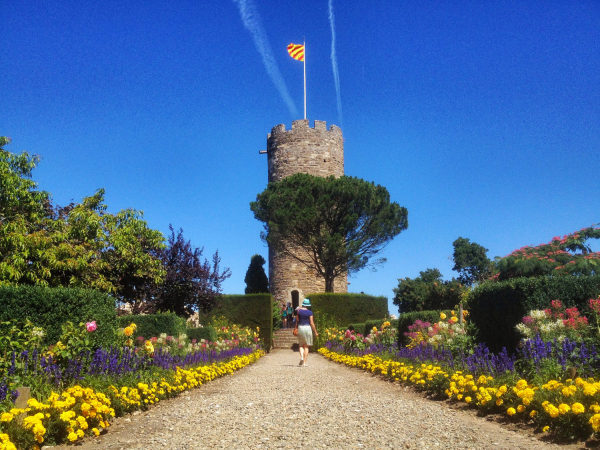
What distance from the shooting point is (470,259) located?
44.4 m

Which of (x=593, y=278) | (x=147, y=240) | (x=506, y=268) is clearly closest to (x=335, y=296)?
(x=506, y=268)

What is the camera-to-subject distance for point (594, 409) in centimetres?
388

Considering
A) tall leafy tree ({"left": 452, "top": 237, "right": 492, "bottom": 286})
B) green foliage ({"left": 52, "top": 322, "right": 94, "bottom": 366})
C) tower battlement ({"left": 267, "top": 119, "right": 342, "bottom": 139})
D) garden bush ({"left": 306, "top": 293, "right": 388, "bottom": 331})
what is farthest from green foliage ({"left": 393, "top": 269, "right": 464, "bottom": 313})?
green foliage ({"left": 52, "top": 322, "right": 94, "bottom": 366})

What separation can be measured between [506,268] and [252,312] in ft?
34.2

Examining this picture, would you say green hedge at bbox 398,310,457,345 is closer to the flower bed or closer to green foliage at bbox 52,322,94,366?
the flower bed

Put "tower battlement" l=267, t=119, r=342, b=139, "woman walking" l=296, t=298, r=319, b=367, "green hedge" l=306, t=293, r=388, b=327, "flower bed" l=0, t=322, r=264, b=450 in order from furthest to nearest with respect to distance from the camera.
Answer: "tower battlement" l=267, t=119, r=342, b=139, "green hedge" l=306, t=293, r=388, b=327, "woman walking" l=296, t=298, r=319, b=367, "flower bed" l=0, t=322, r=264, b=450

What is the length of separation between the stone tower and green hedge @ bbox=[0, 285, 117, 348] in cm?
1931

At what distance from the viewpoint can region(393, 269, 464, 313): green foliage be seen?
35.2 m

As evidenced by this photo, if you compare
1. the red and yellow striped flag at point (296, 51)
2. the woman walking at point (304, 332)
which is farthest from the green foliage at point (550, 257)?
the red and yellow striped flag at point (296, 51)

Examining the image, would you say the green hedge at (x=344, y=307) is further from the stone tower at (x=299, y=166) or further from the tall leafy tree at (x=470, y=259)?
the tall leafy tree at (x=470, y=259)

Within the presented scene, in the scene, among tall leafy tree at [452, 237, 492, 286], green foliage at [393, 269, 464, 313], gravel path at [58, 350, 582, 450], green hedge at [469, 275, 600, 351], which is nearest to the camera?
gravel path at [58, 350, 582, 450]

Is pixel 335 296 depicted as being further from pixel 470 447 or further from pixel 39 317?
pixel 470 447

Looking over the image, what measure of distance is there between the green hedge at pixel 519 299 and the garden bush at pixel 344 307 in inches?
499

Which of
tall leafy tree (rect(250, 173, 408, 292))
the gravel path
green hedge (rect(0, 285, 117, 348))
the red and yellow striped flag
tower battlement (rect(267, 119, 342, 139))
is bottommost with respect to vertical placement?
the gravel path
